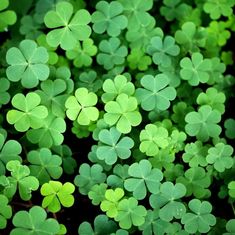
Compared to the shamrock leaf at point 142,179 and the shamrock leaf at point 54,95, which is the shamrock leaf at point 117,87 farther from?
the shamrock leaf at point 142,179

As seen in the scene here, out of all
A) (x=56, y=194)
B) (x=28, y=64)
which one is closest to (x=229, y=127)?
(x=56, y=194)

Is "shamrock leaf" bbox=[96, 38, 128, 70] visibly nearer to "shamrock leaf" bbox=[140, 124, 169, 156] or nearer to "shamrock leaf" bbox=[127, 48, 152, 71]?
"shamrock leaf" bbox=[127, 48, 152, 71]

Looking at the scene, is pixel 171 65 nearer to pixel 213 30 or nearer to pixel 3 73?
pixel 213 30

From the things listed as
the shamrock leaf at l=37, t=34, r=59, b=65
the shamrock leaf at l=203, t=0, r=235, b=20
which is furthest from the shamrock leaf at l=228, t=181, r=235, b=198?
the shamrock leaf at l=37, t=34, r=59, b=65

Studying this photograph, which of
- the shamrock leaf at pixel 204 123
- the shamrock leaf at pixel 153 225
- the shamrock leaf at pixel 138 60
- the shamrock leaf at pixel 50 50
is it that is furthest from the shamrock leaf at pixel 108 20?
the shamrock leaf at pixel 153 225

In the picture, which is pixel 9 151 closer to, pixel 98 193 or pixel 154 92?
pixel 98 193

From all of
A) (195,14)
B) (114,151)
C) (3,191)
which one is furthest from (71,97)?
(195,14)
